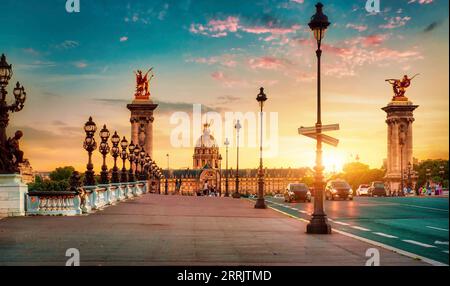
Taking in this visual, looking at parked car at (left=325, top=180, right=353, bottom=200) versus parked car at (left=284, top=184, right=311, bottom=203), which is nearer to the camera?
parked car at (left=284, top=184, right=311, bottom=203)

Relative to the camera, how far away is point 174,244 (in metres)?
16.3

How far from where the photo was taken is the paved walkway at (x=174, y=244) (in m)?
13.4

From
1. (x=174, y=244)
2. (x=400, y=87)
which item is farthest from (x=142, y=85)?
(x=174, y=244)

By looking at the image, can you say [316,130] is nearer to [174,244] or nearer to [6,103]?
[174,244]

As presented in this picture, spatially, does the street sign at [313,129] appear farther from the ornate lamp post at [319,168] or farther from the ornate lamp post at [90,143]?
the ornate lamp post at [90,143]

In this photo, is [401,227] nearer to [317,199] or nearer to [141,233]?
[317,199]

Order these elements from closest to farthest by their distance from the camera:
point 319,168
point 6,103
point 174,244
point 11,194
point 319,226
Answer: point 174,244, point 319,226, point 319,168, point 11,194, point 6,103

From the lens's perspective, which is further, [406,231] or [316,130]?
[406,231]

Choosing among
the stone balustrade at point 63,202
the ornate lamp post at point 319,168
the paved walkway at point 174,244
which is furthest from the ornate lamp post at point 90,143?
the ornate lamp post at point 319,168

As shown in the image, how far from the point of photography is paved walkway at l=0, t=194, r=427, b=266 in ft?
44.0

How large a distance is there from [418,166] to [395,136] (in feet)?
198

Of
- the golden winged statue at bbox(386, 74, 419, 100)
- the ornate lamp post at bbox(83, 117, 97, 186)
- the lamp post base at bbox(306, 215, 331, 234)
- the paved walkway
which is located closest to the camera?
the paved walkway

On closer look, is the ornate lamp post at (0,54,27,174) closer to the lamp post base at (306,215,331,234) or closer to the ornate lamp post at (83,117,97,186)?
the ornate lamp post at (83,117,97,186)

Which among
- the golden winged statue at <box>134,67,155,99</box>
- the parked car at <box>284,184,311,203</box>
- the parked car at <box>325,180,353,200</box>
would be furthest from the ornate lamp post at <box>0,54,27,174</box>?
the golden winged statue at <box>134,67,155,99</box>
